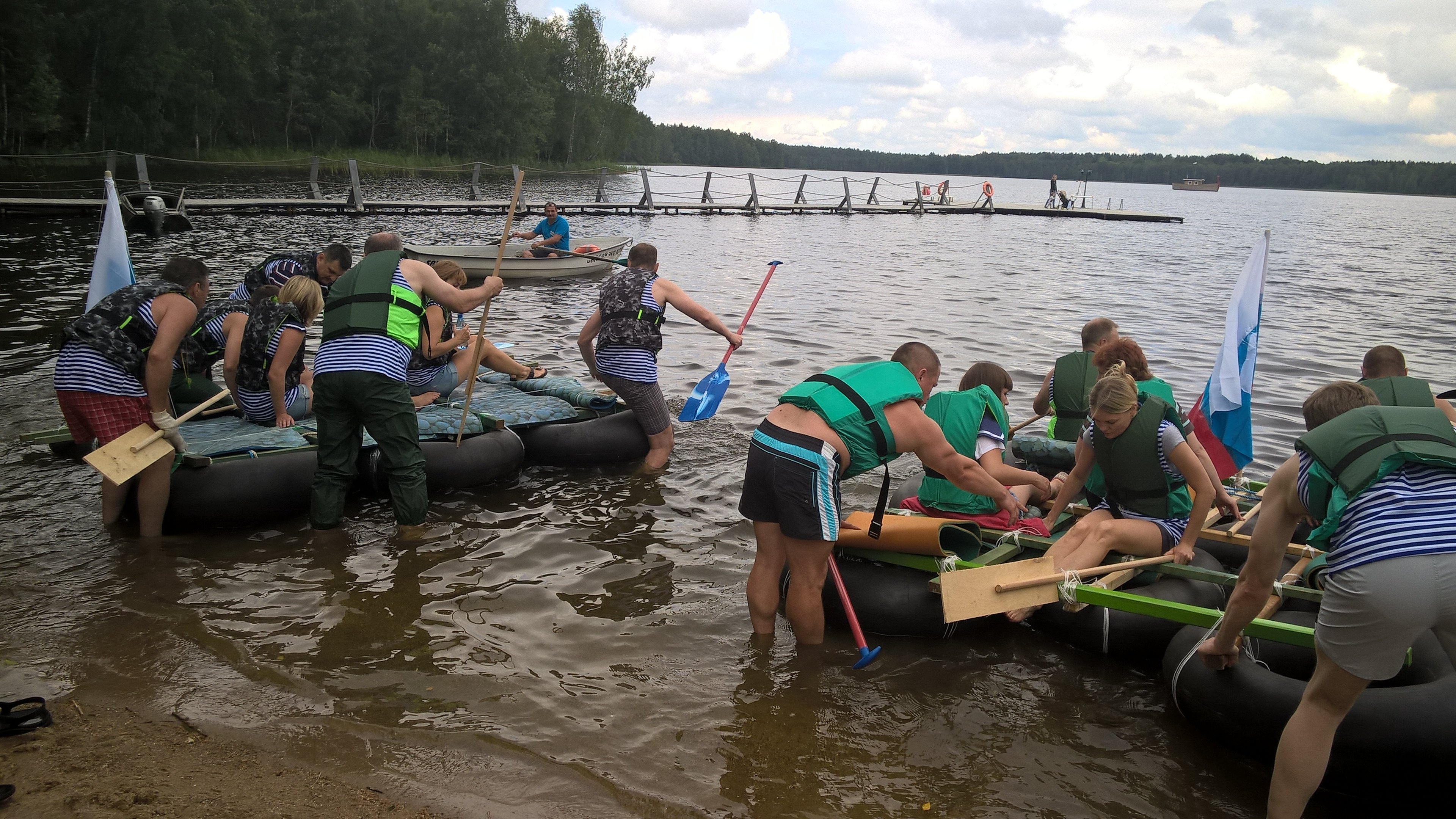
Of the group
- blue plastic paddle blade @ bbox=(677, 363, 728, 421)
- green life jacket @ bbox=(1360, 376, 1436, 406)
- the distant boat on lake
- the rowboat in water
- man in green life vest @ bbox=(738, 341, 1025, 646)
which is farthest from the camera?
the distant boat on lake

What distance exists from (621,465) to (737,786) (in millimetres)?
4399

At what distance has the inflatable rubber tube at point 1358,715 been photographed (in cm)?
360

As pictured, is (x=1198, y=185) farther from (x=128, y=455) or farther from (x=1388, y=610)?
(x=128, y=455)

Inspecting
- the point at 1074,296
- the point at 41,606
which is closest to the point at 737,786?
the point at 41,606

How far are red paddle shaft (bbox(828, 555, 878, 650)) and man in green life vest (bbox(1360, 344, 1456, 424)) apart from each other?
327cm

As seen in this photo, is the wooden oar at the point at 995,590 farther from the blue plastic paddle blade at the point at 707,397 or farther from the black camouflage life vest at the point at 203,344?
the black camouflage life vest at the point at 203,344

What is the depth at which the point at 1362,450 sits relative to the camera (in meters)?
3.15

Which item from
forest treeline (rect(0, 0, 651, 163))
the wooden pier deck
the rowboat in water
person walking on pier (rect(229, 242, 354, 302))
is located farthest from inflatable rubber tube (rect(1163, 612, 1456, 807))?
forest treeline (rect(0, 0, 651, 163))

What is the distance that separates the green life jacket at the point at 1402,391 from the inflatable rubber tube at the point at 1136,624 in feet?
5.19

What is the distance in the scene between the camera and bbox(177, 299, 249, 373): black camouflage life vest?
680 cm

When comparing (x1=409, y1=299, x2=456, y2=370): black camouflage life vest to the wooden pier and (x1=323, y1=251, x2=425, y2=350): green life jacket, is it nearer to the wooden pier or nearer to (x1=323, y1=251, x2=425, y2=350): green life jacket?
(x1=323, y1=251, x2=425, y2=350): green life jacket

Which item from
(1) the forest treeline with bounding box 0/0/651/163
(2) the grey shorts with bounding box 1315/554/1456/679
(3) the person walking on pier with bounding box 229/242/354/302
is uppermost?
(1) the forest treeline with bounding box 0/0/651/163

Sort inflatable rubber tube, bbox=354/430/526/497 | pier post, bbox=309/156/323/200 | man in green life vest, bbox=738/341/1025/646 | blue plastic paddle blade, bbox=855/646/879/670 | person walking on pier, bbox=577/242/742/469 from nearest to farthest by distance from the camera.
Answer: man in green life vest, bbox=738/341/1025/646 < blue plastic paddle blade, bbox=855/646/879/670 < inflatable rubber tube, bbox=354/430/526/497 < person walking on pier, bbox=577/242/742/469 < pier post, bbox=309/156/323/200

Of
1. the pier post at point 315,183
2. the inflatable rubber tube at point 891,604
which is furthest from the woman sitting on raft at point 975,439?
the pier post at point 315,183
